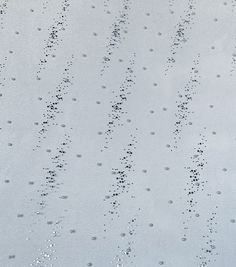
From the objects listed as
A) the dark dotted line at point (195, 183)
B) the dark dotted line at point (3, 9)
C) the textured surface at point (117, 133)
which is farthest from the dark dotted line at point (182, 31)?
the dark dotted line at point (3, 9)

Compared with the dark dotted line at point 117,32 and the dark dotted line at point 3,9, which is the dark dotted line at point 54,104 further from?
the dark dotted line at point 3,9

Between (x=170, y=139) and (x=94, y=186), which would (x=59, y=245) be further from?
(x=170, y=139)

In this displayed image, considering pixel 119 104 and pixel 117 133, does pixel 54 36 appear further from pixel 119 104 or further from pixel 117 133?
pixel 117 133

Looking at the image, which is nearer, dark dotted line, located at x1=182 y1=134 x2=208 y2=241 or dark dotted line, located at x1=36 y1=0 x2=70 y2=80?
dark dotted line, located at x1=182 y1=134 x2=208 y2=241

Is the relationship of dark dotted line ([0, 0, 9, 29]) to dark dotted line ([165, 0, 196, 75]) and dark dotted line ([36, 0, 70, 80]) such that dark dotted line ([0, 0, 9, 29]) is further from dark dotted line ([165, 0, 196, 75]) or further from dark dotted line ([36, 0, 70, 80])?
dark dotted line ([165, 0, 196, 75])

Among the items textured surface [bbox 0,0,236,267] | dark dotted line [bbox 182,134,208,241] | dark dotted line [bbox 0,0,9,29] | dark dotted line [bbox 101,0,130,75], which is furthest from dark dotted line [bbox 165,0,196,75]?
dark dotted line [bbox 0,0,9,29]

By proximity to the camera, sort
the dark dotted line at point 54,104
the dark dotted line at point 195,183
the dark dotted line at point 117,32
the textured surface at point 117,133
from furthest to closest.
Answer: the dark dotted line at point 117,32 < the dark dotted line at point 54,104 < the dark dotted line at point 195,183 < the textured surface at point 117,133

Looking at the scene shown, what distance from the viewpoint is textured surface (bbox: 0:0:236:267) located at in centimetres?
178

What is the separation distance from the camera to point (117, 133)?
2.04 m

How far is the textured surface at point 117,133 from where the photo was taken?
1781 millimetres

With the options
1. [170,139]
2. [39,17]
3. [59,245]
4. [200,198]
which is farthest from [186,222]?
[39,17]

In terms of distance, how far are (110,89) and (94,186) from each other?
50 cm

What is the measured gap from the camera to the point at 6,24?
2.24m

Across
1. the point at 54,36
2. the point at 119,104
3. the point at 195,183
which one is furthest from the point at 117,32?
the point at 195,183
